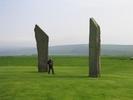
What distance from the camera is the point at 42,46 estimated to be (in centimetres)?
4116

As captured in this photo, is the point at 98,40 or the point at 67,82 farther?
the point at 98,40

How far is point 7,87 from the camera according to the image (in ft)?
89.7

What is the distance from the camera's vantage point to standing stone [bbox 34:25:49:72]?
41.1 metres

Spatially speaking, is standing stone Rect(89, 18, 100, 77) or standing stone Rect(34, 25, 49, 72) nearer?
standing stone Rect(89, 18, 100, 77)

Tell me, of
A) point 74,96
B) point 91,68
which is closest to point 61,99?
point 74,96

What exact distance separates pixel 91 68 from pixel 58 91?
974cm

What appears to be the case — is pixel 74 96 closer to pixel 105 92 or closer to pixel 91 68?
pixel 105 92

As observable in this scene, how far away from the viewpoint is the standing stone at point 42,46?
41125 mm

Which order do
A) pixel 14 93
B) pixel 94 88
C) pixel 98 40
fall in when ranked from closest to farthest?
pixel 14 93 → pixel 94 88 → pixel 98 40

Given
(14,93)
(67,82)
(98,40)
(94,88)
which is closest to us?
(14,93)

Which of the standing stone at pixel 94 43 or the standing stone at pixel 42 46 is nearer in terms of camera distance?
the standing stone at pixel 94 43

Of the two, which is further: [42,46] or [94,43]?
[42,46]

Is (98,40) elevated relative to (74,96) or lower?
elevated

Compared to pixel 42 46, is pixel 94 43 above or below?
above
